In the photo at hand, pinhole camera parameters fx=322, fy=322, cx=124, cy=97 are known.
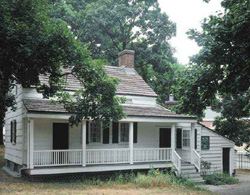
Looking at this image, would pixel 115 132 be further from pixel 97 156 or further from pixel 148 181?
pixel 148 181

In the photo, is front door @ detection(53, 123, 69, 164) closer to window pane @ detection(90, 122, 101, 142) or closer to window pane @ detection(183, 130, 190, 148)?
window pane @ detection(90, 122, 101, 142)

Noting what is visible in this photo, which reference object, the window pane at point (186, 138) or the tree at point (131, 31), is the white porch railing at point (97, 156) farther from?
the tree at point (131, 31)

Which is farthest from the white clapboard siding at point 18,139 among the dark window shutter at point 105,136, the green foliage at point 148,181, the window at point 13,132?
the dark window shutter at point 105,136

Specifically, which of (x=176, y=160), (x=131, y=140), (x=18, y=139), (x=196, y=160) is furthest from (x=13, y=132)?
(x=196, y=160)

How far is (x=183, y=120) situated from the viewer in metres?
20.1

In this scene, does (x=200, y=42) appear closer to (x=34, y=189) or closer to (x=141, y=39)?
(x=34, y=189)

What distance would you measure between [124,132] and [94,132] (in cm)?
211

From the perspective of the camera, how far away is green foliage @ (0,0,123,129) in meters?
12.6

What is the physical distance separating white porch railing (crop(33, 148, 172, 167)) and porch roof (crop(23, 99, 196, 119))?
2.09 metres

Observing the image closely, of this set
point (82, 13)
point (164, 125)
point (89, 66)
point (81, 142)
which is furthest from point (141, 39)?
point (89, 66)

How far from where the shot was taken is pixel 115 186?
16016 mm

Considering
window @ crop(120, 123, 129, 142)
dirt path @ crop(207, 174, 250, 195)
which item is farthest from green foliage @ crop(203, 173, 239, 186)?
window @ crop(120, 123, 129, 142)

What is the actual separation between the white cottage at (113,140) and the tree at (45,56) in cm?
201

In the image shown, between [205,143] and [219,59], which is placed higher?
[219,59]
